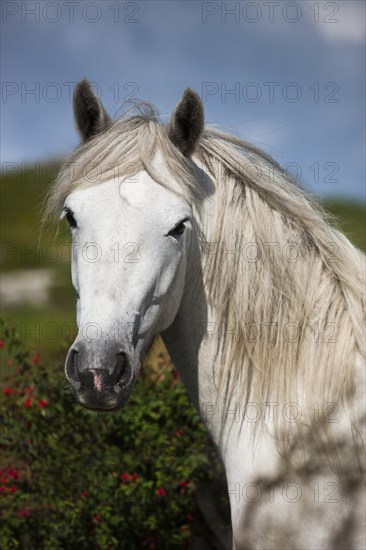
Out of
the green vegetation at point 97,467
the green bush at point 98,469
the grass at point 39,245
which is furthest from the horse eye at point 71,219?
the green bush at point 98,469

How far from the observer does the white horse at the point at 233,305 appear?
242 cm

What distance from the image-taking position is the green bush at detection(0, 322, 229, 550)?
4793 millimetres

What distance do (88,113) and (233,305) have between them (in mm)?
1189

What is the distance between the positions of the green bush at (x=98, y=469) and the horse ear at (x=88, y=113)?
8.61ft

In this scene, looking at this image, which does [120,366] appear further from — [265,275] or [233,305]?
[265,275]

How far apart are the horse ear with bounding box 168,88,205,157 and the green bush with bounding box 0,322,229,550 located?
2668mm

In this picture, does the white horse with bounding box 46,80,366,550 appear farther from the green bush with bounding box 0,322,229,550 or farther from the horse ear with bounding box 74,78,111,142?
the green bush with bounding box 0,322,229,550

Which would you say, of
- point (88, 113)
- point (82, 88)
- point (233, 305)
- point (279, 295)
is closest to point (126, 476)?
point (233, 305)

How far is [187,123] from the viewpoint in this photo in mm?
2760

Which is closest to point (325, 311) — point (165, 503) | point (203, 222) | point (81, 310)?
point (203, 222)

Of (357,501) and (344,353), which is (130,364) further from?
(357,501)

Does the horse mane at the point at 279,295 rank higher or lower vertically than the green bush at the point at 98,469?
higher

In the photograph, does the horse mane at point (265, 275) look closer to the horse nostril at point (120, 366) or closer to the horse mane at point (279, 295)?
the horse mane at point (279, 295)

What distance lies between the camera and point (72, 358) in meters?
2.33
